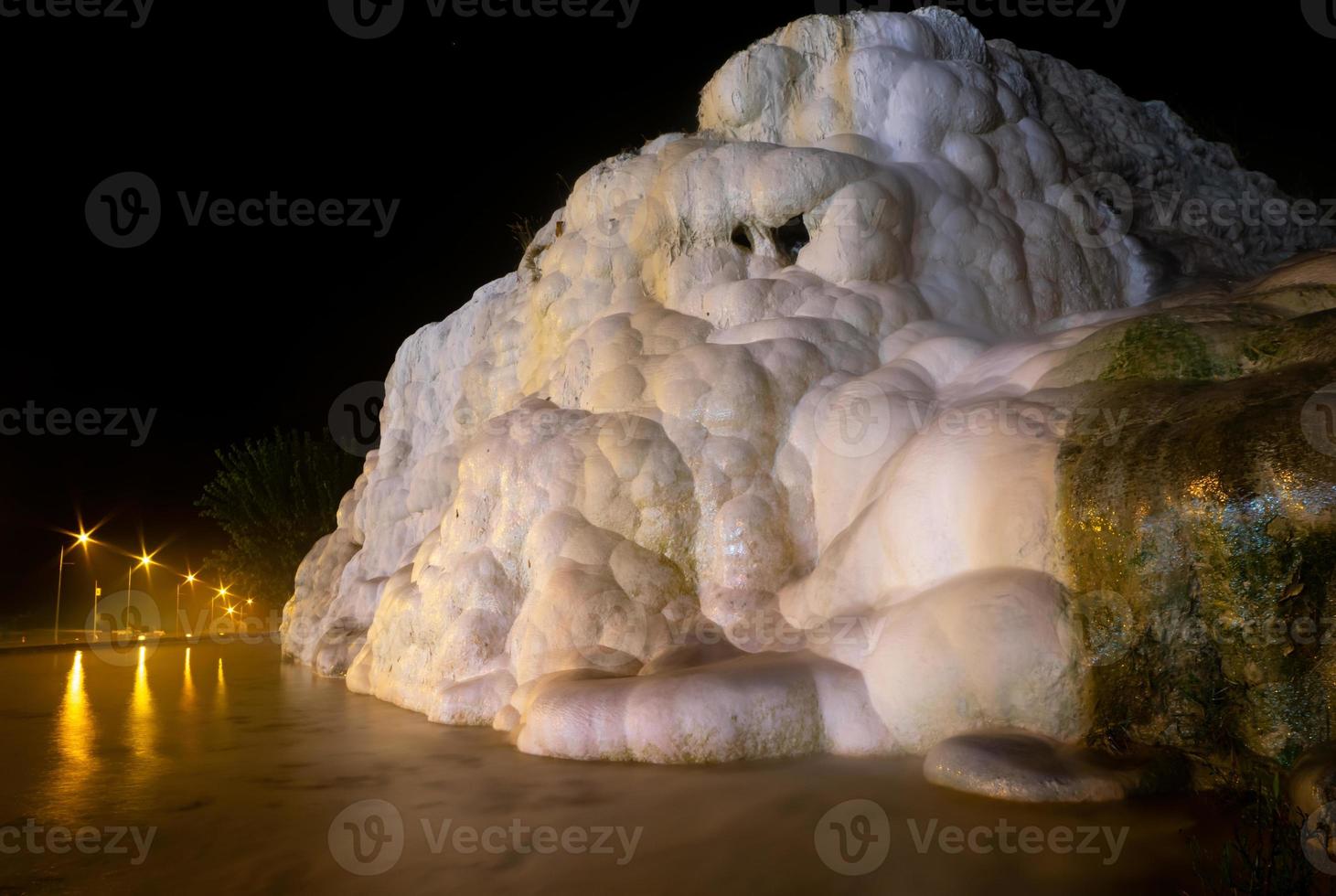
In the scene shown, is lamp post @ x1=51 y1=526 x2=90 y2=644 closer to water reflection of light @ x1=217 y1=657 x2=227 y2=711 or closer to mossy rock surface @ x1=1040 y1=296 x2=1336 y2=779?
water reflection of light @ x1=217 y1=657 x2=227 y2=711

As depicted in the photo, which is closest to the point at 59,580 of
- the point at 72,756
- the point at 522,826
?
the point at 72,756

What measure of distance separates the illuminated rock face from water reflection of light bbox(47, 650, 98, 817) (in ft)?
7.82

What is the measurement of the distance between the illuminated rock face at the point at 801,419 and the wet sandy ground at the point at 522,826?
1.99 feet

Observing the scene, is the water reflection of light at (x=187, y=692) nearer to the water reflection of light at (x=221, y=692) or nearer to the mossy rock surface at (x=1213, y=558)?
the water reflection of light at (x=221, y=692)

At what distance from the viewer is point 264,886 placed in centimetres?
351

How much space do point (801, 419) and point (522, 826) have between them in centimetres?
416

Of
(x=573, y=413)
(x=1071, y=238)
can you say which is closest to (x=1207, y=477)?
(x=573, y=413)

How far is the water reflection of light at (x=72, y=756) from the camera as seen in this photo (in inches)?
191

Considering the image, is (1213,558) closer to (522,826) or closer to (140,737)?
(522,826)

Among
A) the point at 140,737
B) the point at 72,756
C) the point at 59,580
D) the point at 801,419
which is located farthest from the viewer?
the point at 59,580

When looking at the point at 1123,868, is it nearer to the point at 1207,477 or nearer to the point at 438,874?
the point at 1207,477

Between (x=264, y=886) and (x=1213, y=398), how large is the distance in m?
4.83

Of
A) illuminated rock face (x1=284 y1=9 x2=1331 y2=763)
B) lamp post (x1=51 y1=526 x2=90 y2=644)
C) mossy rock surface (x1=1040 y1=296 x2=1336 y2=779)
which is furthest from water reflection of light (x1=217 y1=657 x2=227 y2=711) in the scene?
lamp post (x1=51 y1=526 x2=90 y2=644)

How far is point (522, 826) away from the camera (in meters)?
4.16
